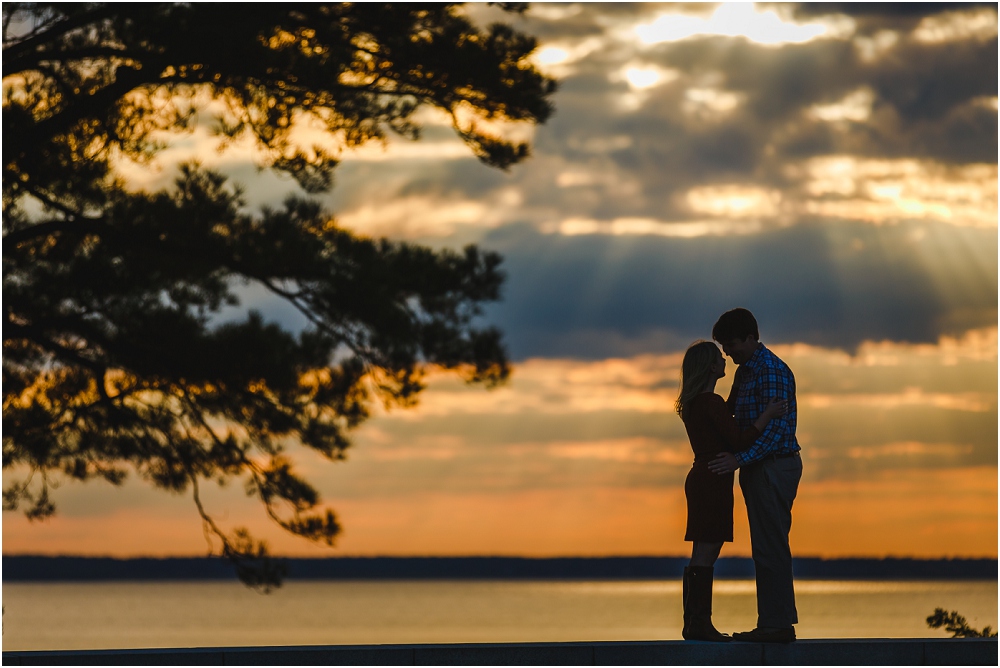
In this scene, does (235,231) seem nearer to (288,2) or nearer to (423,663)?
(288,2)

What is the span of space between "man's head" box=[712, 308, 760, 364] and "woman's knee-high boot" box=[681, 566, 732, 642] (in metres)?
0.96

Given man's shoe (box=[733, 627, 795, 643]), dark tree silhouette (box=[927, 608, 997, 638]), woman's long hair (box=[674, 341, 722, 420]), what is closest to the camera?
man's shoe (box=[733, 627, 795, 643])

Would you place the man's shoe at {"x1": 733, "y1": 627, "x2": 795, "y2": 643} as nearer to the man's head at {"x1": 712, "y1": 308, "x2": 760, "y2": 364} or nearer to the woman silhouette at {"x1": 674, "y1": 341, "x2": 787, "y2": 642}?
the woman silhouette at {"x1": 674, "y1": 341, "x2": 787, "y2": 642}

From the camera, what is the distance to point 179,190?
7043 mm

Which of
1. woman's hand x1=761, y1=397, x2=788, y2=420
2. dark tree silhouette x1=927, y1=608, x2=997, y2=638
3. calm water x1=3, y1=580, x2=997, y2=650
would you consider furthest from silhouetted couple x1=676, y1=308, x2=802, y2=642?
calm water x1=3, y1=580, x2=997, y2=650

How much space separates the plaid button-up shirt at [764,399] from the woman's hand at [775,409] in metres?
0.02

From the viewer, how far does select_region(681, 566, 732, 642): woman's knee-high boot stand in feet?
14.3

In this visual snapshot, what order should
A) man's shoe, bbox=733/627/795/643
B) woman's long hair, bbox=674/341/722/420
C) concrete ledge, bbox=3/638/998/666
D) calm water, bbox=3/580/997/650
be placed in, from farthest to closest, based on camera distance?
calm water, bbox=3/580/997/650
woman's long hair, bbox=674/341/722/420
man's shoe, bbox=733/627/795/643
concrete ledge, bbox=3/638/998/666

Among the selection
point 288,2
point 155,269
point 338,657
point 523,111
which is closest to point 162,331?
point 155,269

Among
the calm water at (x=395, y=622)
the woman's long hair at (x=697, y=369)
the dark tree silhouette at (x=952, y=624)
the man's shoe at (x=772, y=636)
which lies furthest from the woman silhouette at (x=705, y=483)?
the calm water at (x=395, y=622)

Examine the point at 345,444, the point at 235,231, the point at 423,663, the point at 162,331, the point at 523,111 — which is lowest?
the point at 423,663

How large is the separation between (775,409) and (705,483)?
0.44 metres

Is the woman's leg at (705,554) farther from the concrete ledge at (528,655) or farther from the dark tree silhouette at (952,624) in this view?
the dark tree silhouette at (952,624)

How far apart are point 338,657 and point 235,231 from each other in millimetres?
3724
